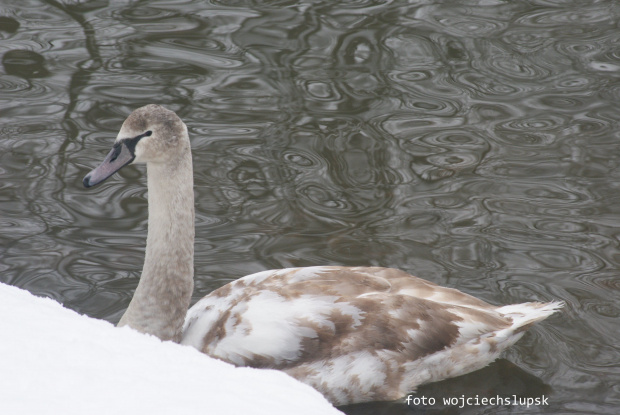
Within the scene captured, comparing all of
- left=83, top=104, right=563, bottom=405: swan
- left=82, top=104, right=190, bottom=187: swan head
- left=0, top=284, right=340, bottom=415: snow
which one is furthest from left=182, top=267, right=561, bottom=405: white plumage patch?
left=0, top=284, right=340, bottom=415: snow

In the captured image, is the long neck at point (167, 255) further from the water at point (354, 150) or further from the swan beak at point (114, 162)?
the water at point (354, 150)

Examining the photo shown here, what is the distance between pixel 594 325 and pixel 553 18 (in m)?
4.61

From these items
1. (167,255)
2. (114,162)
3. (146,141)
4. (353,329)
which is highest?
(146,141)

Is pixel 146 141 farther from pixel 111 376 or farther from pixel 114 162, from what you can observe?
pixel 111 376

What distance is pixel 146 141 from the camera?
473cm

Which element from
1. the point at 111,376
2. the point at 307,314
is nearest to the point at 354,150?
the point at 307,314

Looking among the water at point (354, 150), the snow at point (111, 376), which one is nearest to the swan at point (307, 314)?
the water at point (354, 150)

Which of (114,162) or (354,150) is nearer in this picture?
(114,162)

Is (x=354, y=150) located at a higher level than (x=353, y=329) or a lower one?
lower

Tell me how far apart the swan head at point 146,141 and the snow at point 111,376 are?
2086 millimetres

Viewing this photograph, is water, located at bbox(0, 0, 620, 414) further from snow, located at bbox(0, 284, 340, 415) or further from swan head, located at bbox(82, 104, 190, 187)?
snow, located at bbox(0, 284, 340, 415)

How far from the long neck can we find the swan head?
0.08 meters

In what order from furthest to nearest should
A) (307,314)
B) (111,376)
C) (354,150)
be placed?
(354,150) → (307,314) → (111,376)

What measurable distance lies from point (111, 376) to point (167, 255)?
255 centimetres
